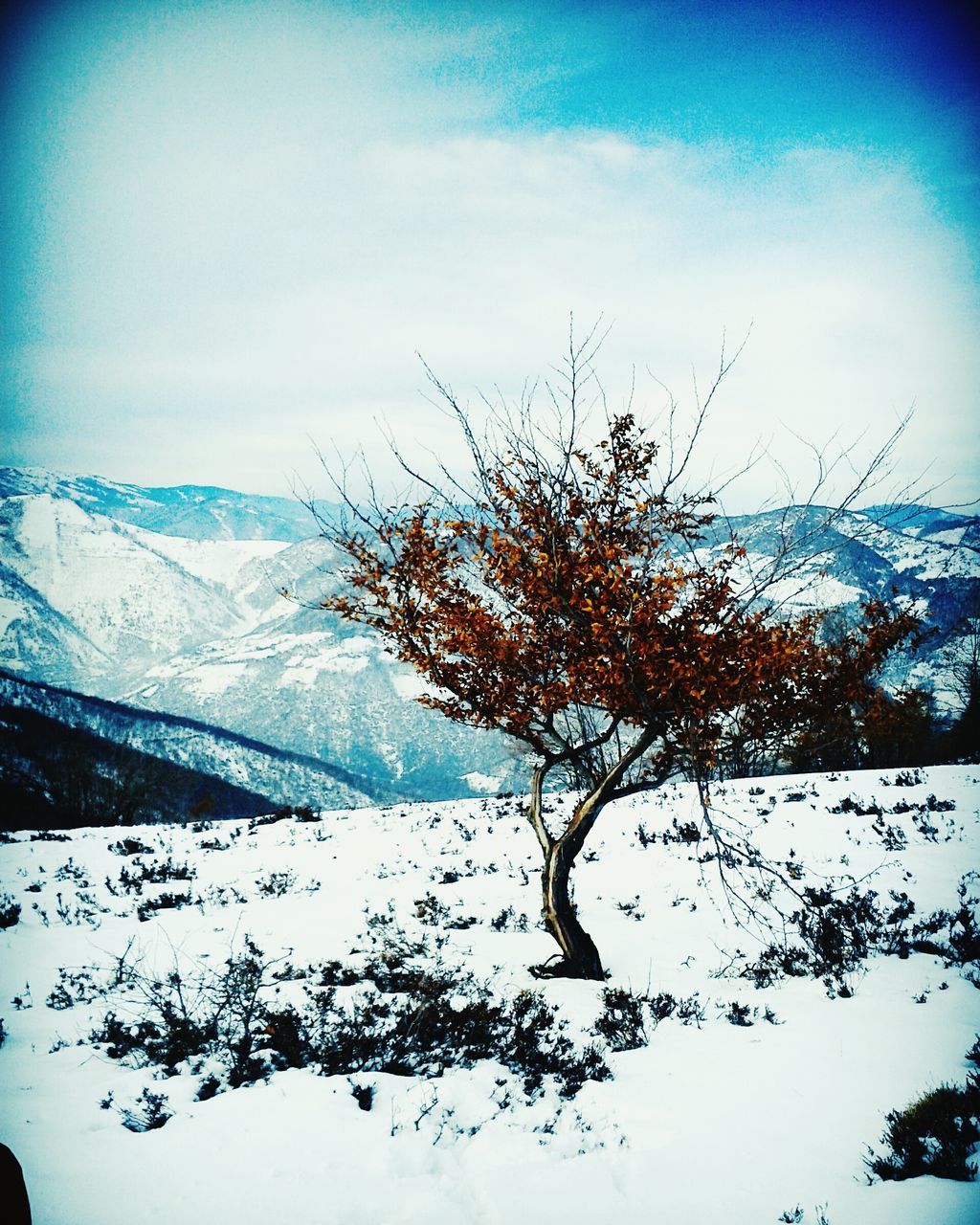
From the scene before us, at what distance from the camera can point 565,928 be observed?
782 cm

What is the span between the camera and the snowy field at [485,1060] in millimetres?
3773

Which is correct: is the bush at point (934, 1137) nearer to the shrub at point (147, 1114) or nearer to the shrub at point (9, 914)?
the shrub at point (147, 1114)

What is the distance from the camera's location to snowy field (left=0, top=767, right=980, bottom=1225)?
3773mm

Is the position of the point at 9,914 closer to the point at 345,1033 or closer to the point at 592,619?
the point at 345,1033

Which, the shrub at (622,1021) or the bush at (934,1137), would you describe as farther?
the shrub at (622,1021)

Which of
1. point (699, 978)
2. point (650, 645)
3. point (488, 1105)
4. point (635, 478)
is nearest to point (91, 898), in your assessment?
point (488, 1105)

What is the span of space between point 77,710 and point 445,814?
502 feet

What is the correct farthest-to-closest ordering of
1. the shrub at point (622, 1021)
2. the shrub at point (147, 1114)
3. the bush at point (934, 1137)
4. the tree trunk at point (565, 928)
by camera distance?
the tree trunk at point (565, 928)
the shrub at point (622, 1021)
the shrub at point (147, 1114)
the bush at point (934, 1137)

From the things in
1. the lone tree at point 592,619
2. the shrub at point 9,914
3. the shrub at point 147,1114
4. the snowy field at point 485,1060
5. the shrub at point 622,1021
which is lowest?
the shrub at point 622,1021

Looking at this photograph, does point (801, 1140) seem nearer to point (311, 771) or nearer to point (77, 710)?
point (77, 710)

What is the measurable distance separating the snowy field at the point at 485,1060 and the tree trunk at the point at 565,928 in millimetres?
300

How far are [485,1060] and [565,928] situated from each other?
251 cm

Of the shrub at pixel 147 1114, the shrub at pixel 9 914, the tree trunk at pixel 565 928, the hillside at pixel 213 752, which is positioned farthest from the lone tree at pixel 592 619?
the hillside at pixel 213 752

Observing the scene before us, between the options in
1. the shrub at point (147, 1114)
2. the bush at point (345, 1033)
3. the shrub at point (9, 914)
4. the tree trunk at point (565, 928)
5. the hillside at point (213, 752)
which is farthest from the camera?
the hillside at point (213, 752)
